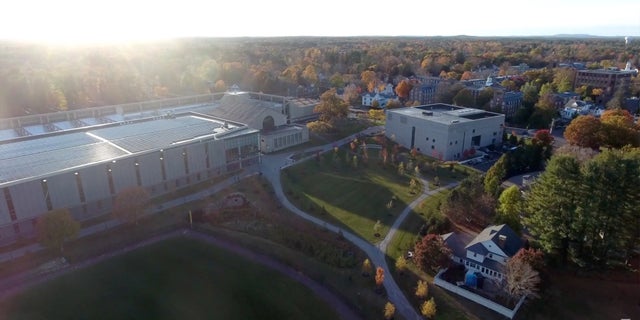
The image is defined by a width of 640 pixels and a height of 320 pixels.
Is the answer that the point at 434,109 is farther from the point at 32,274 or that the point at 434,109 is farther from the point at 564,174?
the point at 32,274

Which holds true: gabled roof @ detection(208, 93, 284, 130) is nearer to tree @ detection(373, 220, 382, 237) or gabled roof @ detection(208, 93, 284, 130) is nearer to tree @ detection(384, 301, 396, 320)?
tree @ detection(373, 220, 382, 237)

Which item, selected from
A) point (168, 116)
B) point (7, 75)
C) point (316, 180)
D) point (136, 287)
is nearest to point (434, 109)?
point (316, 180)

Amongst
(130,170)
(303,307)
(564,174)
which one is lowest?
(303,307)

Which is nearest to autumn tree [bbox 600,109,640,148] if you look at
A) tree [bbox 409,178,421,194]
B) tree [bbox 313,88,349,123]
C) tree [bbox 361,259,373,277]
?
tree [bbox 409,178,421,194]

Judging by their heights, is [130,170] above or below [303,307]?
above

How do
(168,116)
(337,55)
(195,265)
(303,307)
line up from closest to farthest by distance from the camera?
(303,307), (195,265), (168,116), (337,55)

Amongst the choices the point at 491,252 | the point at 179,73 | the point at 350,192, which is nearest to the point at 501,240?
the point at 491,252
